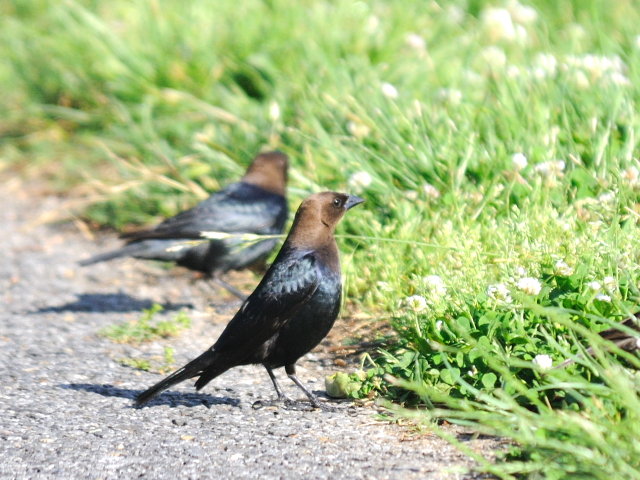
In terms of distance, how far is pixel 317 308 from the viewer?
3602 millimetres

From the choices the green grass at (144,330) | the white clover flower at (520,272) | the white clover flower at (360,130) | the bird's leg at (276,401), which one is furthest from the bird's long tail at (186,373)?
the white clover flower at (360,130)

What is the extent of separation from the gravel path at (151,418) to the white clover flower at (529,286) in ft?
1.87

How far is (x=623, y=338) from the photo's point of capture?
2.74 meters

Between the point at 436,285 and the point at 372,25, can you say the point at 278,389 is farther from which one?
the point at 372,25

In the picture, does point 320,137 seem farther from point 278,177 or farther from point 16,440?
point 16,440

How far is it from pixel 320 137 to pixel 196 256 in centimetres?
112

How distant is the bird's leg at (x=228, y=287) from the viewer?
548 cm

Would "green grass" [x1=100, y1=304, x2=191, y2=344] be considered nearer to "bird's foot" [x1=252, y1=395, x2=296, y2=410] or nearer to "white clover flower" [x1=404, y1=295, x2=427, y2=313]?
"bird's foot" [x1=252, y1=395, x2=296, y2=410]

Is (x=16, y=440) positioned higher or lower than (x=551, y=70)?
lower

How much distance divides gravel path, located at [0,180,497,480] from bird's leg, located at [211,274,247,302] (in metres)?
0.09

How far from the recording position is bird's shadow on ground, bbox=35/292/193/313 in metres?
5.27

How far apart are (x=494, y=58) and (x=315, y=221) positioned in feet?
8.58

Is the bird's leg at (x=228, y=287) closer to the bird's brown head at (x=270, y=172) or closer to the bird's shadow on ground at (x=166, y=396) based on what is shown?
the bird's brown head at (x=270, y=172)

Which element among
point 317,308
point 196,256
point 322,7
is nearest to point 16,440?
point 317,308
